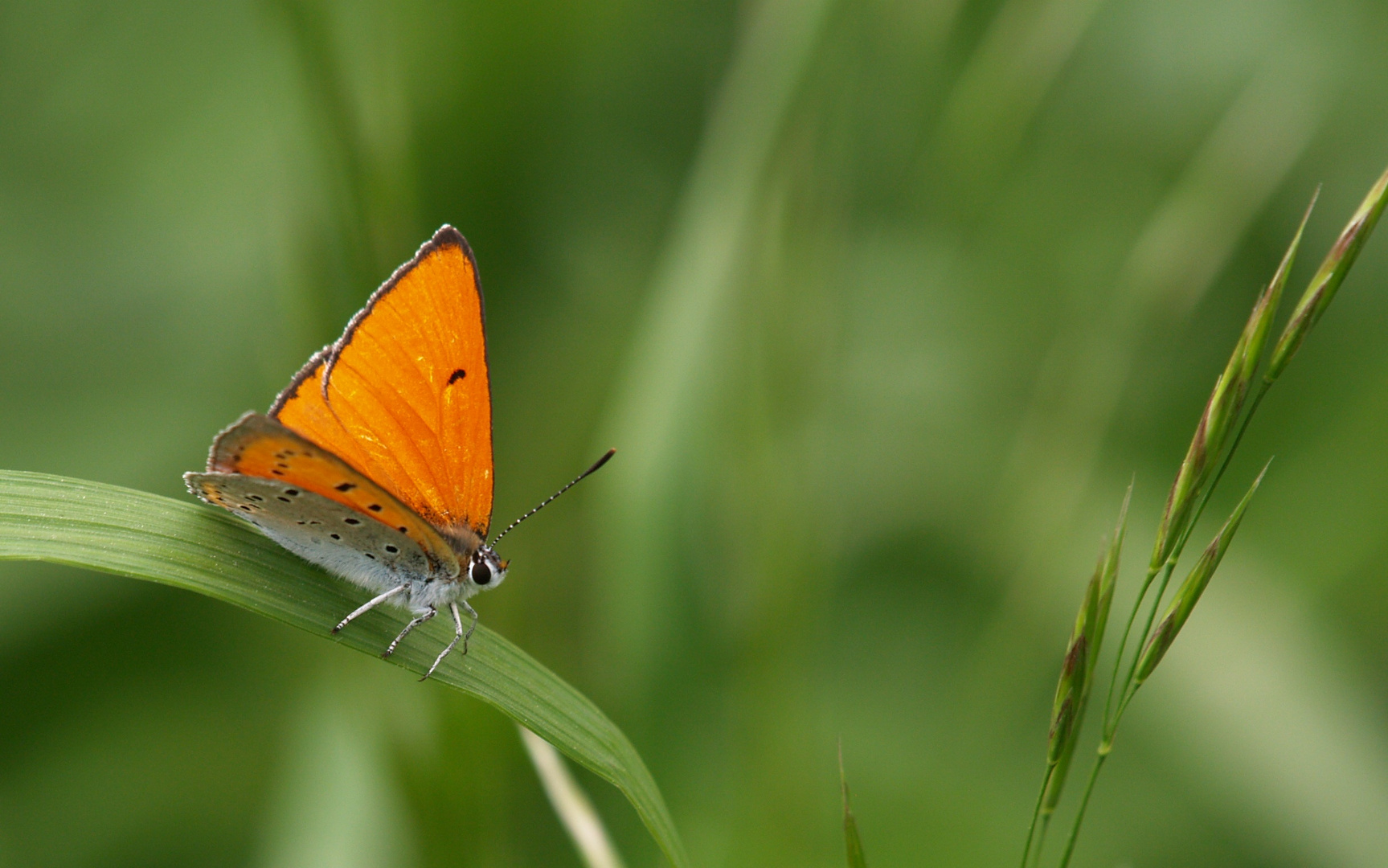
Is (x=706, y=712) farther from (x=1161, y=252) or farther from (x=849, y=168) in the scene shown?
(x=849, y=168)

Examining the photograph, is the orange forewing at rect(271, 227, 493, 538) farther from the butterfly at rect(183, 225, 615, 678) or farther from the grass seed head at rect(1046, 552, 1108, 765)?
the grass seed head at rect(1046, 552, 1108, 765)

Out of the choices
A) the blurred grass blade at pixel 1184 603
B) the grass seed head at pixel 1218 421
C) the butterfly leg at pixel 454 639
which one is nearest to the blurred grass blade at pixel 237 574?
the butterfly leg at pixel 454 639

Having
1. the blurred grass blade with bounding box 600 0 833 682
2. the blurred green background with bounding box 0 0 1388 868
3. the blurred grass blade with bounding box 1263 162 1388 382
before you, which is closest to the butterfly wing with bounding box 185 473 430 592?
the blurred green background with bounding box 0 0 1388 868

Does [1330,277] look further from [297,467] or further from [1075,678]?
[297,467]

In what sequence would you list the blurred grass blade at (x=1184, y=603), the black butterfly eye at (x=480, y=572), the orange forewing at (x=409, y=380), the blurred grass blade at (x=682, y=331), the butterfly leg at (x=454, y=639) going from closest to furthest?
the blurred grass blade at (x=1184, y=603)
the butterfly leg at (x=454, y=639)
the orange forewing at (x=409, y=380)
the black butterfly eye at (x=480, y=572)
the blurred grass blade at (x=682, y=331)

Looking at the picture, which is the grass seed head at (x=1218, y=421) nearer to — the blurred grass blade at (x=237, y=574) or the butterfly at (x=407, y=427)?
the blurred grass blade at (x=237, y=574)

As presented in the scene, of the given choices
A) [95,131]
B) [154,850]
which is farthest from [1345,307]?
[95,131]

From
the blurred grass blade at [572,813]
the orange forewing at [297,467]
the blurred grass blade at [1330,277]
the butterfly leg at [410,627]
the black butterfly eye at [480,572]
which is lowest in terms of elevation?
the blurred grass blade at [572,813]
